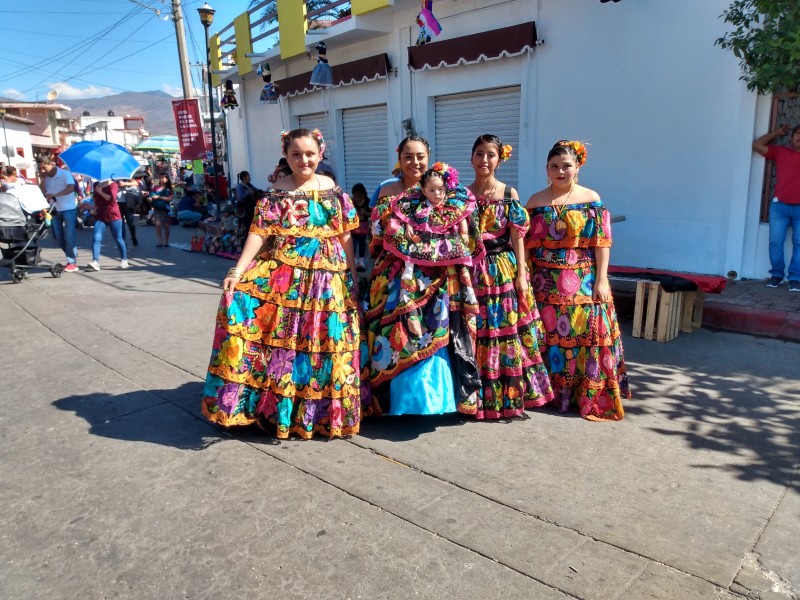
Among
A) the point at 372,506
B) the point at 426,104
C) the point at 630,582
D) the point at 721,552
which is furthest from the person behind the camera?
the point at 426,104

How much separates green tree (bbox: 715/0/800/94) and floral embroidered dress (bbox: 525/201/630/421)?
9.24ft

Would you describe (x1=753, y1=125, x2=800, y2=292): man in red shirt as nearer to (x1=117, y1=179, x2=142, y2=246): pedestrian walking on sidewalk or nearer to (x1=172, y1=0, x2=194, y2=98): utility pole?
(x1=117, y1=179, x2=142, y2=246): pedestrian walking on sidewalk

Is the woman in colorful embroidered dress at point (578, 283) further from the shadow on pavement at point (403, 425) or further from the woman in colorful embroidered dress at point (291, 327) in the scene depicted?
the woman in colorful embroidered dress at point (291, 327)

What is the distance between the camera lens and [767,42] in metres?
5.44

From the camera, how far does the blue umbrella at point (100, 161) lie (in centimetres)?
984

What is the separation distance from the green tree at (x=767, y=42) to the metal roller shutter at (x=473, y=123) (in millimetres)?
3235

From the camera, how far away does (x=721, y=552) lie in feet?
8.51

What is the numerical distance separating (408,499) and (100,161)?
911cm

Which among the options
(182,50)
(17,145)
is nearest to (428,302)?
(182,50)

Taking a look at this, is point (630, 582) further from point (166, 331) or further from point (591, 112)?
point (591, 112)

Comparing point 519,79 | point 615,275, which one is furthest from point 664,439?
point 519,79

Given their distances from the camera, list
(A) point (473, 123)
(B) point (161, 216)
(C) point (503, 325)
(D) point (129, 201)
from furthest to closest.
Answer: (B) point (161, 216)
(D) point (129, 201)
(A) point (473, 123)
(C) point (503, 325)

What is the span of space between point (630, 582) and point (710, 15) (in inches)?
257

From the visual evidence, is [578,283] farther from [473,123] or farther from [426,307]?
[473,123]
